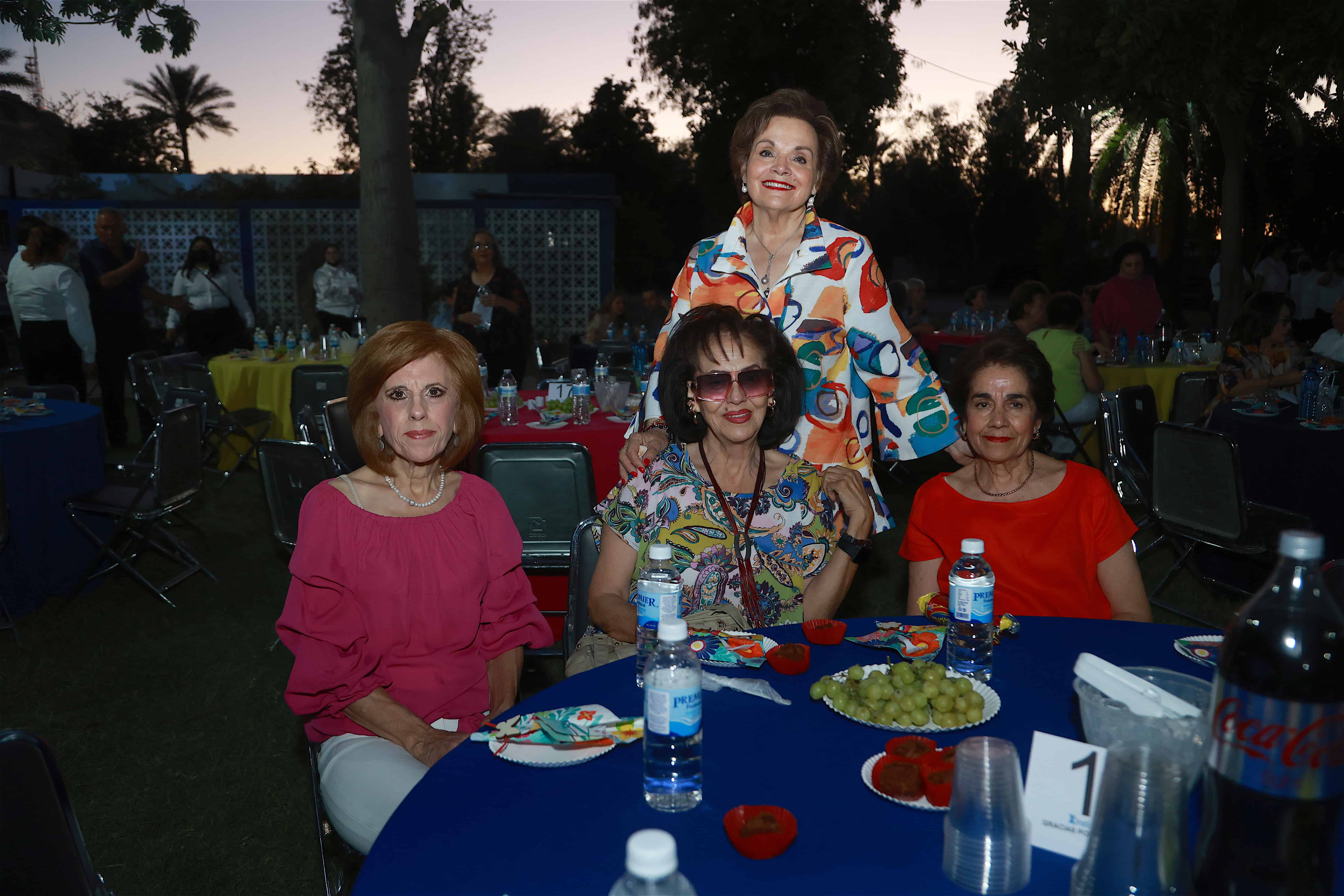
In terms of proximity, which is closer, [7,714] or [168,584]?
[7,714]

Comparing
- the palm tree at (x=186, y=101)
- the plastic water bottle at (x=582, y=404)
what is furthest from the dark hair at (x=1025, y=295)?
the palm tree at (x=186, y=101)

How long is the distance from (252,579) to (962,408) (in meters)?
4.20

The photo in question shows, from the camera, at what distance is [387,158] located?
9.74 metres

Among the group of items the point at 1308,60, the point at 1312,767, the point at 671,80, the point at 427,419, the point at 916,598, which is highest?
the point at 671,80

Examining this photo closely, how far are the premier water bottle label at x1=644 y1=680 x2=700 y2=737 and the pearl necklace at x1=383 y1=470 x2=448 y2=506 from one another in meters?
1.07

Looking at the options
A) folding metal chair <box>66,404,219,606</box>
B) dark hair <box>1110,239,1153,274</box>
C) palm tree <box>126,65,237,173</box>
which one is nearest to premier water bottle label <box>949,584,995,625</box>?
folding metal chair <box>66,404,219,606</box>

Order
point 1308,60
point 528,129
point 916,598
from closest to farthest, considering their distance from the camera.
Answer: point 916,598, point 1308,60, point 528,129

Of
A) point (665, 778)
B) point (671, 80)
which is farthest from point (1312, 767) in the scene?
point (671, 80)

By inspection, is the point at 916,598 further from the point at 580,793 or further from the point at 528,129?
the point at 528,129

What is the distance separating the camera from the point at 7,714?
12.3ft

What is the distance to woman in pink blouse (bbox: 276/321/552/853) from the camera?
6.54 feet

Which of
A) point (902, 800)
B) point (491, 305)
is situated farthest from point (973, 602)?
point (491, 305)

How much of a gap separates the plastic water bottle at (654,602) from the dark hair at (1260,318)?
5506mm

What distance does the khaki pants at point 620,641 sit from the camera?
2051mm
